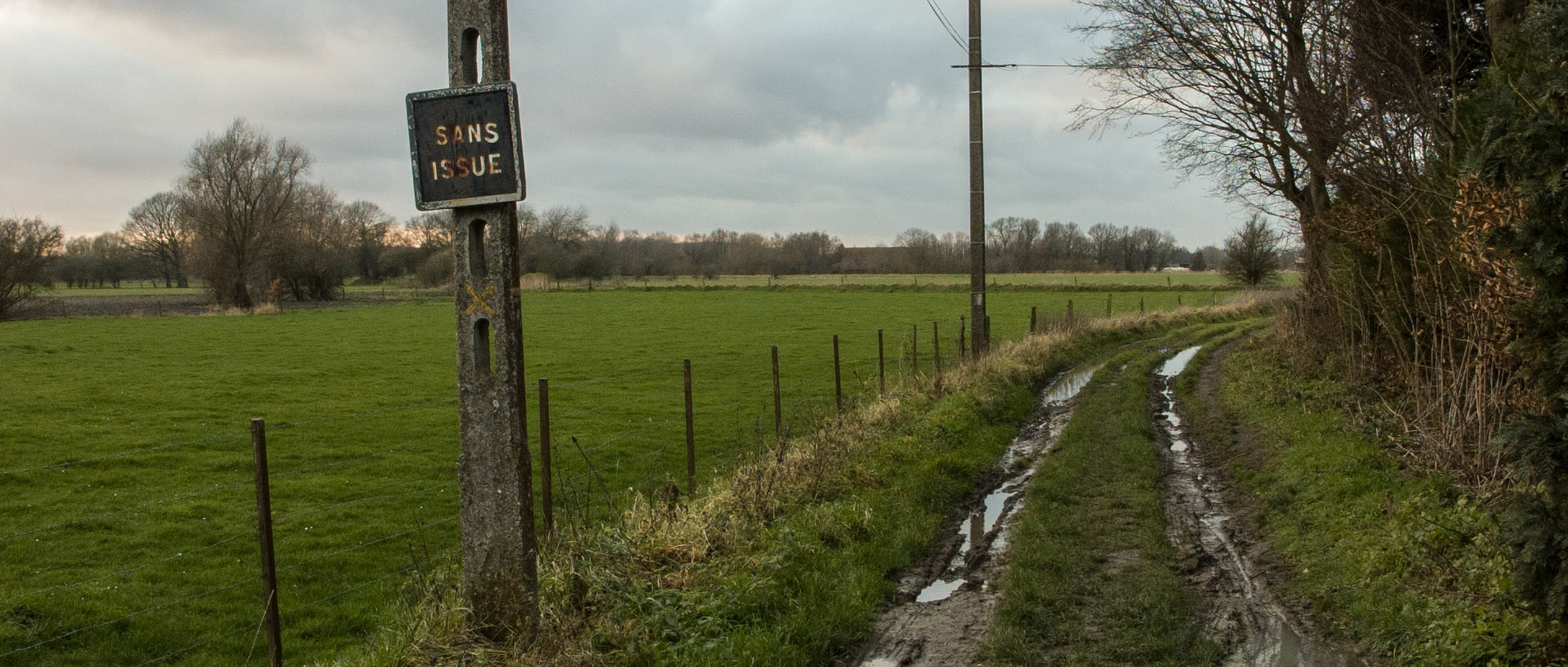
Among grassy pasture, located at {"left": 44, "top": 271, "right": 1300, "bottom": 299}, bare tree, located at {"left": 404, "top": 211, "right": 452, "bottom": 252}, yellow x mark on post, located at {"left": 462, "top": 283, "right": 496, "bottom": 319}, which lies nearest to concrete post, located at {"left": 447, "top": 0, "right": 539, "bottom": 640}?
yellow x mark on post, located at {"left": 462, "top": 283, "right": 496, "bottom": 319}

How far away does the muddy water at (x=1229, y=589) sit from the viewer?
5438mm

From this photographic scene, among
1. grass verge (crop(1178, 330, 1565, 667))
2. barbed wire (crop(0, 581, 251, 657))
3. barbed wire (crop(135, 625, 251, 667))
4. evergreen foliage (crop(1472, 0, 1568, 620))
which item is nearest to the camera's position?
evergreen foliage (crop(1472, 0, 1568, 620))

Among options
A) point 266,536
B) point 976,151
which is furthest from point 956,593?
point 976,151

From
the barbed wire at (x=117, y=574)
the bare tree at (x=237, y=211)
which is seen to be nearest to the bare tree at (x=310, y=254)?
the bare tree at (x=237, y=211)

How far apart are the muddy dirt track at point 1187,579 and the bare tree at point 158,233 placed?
109 m

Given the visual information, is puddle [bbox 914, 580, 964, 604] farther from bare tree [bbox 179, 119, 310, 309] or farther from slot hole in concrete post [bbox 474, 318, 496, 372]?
bare tree [bbox 179, 119, 310, 309]

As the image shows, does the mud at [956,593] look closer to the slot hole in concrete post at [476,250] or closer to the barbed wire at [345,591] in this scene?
the slot hole in concrete post at [476,250]

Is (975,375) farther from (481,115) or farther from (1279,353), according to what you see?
(481,115)

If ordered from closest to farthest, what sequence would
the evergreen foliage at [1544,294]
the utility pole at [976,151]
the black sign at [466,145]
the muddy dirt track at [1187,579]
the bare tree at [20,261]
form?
1. the evergreen foliage at [1544,294]
2. the black sign at [466,145]
3. the muddy dirt track at [1187,579]
4. the utility pole at [976,151]
5. the bare tree at [20,261]

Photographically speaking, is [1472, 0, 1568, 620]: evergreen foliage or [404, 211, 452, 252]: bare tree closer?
[1472, 0, 1568, 620]: evergreen foliage

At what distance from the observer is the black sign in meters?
4.78

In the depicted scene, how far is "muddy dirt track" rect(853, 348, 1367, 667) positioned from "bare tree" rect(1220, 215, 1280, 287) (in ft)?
163

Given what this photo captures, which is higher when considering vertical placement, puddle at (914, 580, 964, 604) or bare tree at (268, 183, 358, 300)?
bare tree at (268, 183, 358, 300)

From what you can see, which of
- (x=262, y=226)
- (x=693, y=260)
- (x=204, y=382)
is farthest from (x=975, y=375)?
(x=693, y=260)
